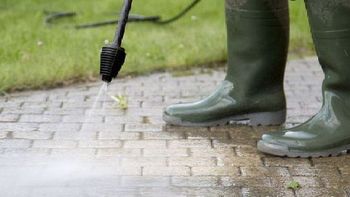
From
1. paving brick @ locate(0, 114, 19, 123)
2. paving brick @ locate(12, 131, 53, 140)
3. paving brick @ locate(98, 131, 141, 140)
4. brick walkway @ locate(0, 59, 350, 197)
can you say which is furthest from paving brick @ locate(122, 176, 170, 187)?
paving brick @ locate(0, 114, 19, 123)

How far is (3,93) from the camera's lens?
369 cm

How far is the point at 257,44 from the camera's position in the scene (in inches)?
121

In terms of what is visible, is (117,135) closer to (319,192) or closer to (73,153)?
(73,153)

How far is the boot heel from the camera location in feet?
10.4

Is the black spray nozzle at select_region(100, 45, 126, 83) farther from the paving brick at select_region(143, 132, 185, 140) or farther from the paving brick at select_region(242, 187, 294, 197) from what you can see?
the paving brick at select_region(242, 187, 294, 197)

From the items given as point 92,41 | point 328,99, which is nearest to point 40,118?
point 328,99

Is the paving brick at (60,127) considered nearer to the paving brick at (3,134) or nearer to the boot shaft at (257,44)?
the paving brick at (3,134)

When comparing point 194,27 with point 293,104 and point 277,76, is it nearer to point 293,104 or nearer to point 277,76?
point 293,104

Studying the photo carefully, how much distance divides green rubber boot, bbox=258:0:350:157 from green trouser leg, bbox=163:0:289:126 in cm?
26

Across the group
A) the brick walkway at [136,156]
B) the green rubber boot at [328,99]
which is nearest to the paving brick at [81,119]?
the brick walkway at [136,156]

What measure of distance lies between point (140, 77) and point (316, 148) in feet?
4.89

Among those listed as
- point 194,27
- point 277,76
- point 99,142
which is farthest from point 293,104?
point 194,27

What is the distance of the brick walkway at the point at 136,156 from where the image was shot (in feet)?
8.21

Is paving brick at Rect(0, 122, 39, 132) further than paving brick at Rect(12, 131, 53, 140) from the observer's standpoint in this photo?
Yes
